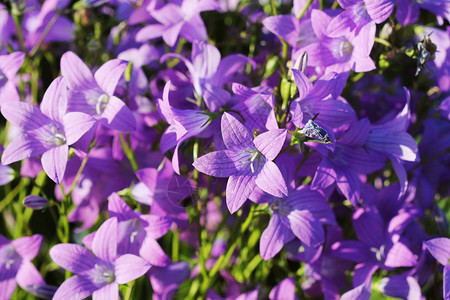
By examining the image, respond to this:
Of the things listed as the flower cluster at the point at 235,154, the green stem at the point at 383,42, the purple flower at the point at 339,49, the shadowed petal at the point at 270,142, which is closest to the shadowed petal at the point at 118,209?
the flower cluster at the point at 235,154

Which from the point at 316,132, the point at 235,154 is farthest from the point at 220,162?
the point at 316,132

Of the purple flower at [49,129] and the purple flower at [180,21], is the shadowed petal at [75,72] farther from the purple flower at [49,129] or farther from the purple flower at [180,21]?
the purple flower at [180,21]

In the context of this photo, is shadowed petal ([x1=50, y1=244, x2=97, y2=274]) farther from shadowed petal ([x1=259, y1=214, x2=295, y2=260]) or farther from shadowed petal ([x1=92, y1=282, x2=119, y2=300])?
shadowed petal ([x1=259, y1=214, x2=295, y2=260])

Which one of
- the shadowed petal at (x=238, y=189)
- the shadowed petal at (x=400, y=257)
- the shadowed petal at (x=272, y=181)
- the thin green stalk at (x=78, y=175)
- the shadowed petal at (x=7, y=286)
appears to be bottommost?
the shadowed petal at (x=400, y=257)

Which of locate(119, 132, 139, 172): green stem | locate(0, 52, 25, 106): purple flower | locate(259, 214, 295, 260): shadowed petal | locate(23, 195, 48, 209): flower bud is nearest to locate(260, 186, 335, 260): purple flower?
locate(259, 214, 295, 260): shadowed petal

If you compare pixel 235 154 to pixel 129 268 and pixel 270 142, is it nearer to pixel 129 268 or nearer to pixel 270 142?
pixel 270 142

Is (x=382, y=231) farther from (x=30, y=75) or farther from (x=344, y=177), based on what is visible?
(x=30, y=75)
